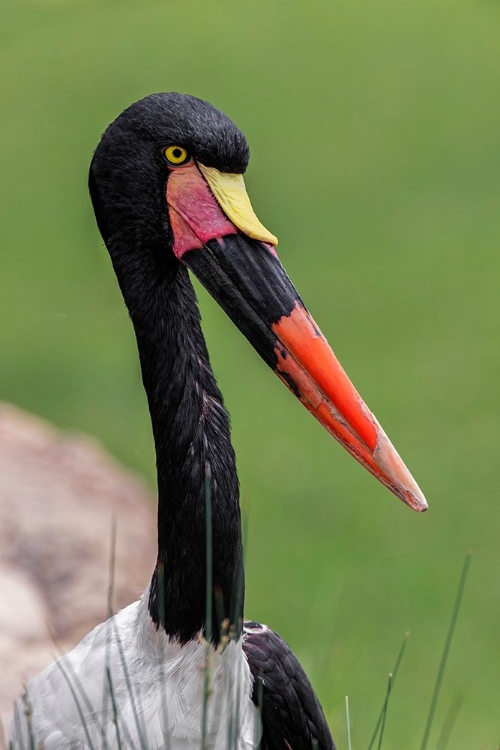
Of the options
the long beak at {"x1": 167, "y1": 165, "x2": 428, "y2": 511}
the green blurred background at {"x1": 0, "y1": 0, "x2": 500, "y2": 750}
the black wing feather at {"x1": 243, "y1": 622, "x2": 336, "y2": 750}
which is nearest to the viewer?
the long beak at {"x1": 167, "y1": 165, "x2": 428, "y2": 511}

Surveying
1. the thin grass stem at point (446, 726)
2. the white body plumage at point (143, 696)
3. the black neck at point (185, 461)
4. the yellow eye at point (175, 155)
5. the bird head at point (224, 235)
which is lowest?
the white body plumage at point (143, 696)

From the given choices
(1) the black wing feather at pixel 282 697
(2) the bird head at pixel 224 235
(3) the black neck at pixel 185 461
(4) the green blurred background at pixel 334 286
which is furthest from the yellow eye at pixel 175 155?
(1) the black wing feather at pixel 282 697

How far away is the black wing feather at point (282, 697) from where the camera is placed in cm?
183

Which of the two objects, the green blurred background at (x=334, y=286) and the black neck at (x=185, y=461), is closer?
the black neck at (x=185, y=461)

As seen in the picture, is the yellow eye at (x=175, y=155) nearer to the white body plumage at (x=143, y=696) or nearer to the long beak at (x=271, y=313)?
the long beak at (x=271, y=313)

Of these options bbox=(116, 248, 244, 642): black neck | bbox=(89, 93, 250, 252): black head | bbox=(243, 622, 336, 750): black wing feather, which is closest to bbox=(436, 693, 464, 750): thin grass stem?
bbox=(243, 622, 336, 750): black wing feather

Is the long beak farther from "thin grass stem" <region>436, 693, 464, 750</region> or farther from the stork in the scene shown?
"thin grass stem" <region>436, 693, 464, 750</region>

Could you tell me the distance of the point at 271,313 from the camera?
5.32 ft

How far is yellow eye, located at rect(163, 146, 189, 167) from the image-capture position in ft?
5.29

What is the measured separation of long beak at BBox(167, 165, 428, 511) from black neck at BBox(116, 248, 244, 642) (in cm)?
8

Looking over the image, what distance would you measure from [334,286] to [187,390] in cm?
304

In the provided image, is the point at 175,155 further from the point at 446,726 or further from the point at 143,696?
the point at 446,726

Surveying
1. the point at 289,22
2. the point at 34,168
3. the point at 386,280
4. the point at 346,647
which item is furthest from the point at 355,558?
the point at 289,22

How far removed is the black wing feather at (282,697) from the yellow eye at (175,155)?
738mm
